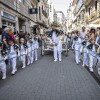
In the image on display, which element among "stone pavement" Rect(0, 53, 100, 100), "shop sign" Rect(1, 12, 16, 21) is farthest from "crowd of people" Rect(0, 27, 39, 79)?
"shop sign" Rect(1, 12, 16, 21)

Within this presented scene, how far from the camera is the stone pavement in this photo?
615 centimetres

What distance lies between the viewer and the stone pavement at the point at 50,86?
615cm

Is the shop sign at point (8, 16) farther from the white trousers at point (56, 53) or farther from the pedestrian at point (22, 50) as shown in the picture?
the pedestrian at point (22, 50)

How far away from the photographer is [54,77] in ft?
28.1

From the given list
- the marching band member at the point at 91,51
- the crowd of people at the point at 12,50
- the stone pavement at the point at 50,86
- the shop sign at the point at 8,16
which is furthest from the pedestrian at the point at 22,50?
the shop sign at the point at 8,16

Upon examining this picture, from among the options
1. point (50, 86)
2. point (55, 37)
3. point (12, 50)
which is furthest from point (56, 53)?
point (50, 86)

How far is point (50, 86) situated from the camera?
720cm

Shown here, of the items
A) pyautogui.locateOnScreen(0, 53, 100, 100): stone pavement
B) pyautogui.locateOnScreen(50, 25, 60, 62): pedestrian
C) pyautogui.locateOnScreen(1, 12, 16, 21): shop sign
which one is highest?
pyautogui.locateOnScreen(1, 12, 16, 21): shop sign

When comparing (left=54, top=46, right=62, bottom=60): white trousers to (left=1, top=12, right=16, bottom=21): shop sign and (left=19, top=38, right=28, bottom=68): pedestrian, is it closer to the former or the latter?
(left=19, top=38, right=28, bottom=68): pedestrian

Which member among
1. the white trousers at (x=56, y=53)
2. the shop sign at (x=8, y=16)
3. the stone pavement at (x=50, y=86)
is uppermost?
the shop sign at (x=8, y=16)

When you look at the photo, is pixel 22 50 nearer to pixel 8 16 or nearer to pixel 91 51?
pixel 91 51

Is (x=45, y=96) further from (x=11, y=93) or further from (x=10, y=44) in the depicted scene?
(x=10, y=44)

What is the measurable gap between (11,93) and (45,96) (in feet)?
3.40

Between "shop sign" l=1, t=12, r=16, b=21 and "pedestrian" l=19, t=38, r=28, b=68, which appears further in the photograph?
"shop sign" l=1, t=12, r=16, b=21
